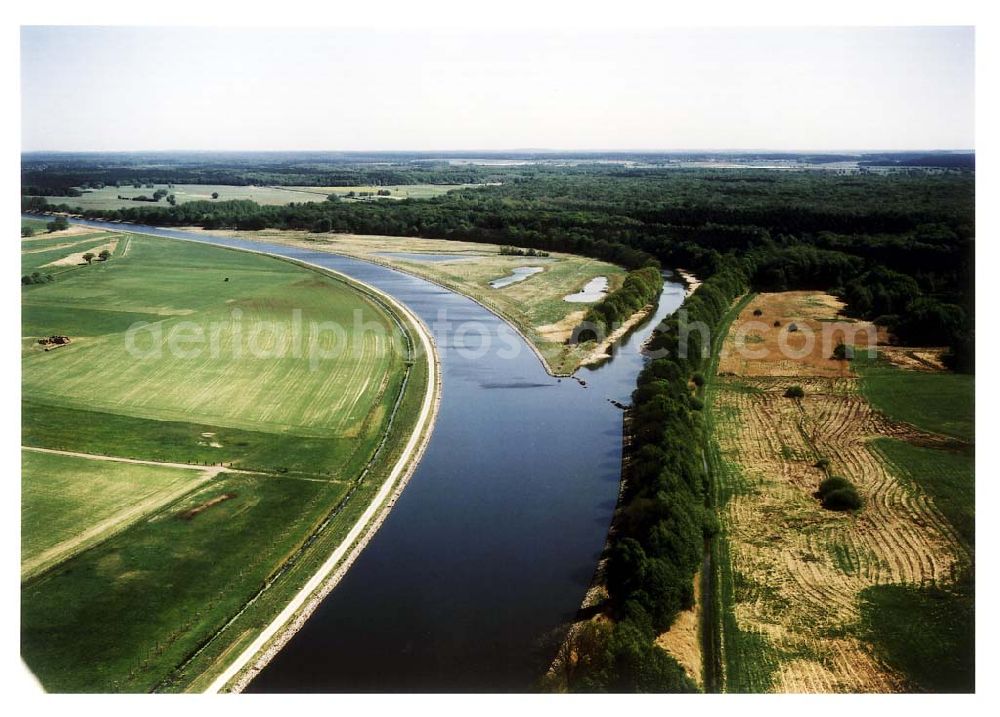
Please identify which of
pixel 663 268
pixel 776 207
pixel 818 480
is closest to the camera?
pixel 818 480

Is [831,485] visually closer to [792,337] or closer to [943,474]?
[943,474]

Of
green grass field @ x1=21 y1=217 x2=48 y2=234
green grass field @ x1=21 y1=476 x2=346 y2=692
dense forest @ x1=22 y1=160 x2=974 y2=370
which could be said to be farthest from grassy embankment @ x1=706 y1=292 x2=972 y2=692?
green grass field @ x1=21 y1=217 x2=48 y2=234

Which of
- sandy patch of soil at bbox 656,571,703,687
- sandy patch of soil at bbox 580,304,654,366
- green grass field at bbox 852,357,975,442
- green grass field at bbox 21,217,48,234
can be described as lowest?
sandy patch of soil at bbox 656,571,703,687

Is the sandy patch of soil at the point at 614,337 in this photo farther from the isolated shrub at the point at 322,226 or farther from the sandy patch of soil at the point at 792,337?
the isolated shrub at the point at 322,226

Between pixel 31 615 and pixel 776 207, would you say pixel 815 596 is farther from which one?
pixel 776 207

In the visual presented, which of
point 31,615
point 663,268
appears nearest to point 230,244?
point 663,268

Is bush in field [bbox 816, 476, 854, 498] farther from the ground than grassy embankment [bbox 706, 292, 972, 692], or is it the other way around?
bush in field [bbox 816, 476, 854, 498]

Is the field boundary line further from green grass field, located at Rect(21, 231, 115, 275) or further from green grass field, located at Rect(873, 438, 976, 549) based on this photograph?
green grass field, located at Rect(21, 231, 115, 275)

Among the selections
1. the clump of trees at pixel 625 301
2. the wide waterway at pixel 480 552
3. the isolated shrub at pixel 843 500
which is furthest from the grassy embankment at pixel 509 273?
the isolated shrub at pixel 843 500
